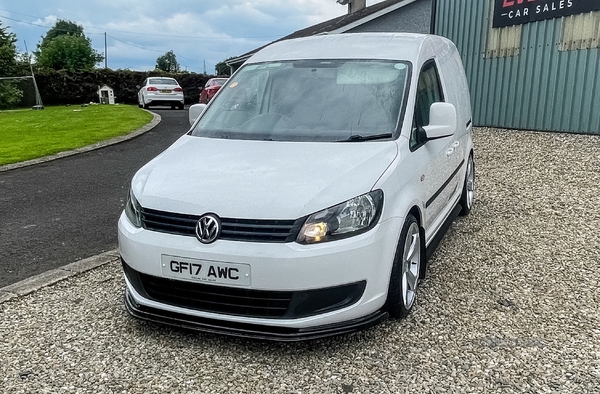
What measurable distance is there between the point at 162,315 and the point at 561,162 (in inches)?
292

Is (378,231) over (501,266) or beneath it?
over

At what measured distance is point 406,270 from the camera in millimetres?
3318

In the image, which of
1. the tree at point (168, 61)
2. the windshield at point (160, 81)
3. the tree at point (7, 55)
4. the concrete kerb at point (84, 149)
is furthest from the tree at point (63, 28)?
the concrete kerb at point (84, 149)

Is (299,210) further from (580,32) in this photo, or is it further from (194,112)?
(580,32)

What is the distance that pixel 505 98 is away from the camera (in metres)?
11.4

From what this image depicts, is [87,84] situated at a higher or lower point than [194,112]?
higher

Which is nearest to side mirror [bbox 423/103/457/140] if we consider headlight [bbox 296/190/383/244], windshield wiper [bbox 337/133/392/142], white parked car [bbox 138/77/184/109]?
windshield wiper [bbox 337/133/392/142]

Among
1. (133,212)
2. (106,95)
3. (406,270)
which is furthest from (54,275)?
(106,95)

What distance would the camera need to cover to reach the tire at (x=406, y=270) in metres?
3.08

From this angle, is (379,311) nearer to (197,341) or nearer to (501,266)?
(197,341)

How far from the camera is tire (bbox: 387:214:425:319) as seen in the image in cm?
308

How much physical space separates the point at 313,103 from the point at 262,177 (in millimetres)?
1093

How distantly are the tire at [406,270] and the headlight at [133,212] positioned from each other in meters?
1.56

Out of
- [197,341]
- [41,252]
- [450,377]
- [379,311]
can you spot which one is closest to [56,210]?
[41,252]
